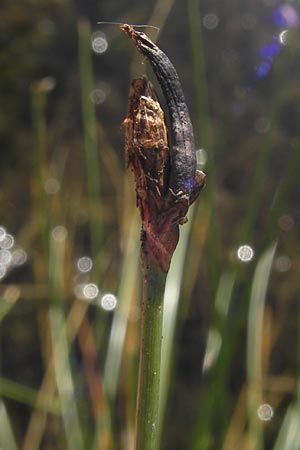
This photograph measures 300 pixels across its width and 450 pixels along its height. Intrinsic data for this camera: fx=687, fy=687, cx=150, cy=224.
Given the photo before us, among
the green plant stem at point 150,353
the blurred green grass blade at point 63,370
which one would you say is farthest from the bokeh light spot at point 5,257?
the green plant stem at point 150,353

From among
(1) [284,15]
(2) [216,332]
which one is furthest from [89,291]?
(1) [284,15]

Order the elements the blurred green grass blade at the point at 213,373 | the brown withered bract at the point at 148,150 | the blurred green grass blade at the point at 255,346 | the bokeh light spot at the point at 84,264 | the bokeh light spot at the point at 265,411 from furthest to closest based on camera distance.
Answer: the bokeh light spot at the point at 84,264 → the bokeh light spot at the point at 265,411 → the blurred green grass blade at the point at 255,346 → the blurred green grass blade at the point at 213,373 → the brown withered bract at the point at 148,150

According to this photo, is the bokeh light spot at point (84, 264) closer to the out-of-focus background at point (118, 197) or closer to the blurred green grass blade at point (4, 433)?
the out-of-focus background at point (118, 197)

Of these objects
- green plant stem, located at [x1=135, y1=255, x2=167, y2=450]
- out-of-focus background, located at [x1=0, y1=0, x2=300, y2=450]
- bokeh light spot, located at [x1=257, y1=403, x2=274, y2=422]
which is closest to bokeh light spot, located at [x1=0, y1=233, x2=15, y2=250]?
out-of-focus background, located at [x1=0, y1=0, x2=300, y2=450]

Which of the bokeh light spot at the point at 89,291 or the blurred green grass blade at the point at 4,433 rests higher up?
the bokeh light spot at the point at 89,291

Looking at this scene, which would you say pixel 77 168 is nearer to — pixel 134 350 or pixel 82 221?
pixel 82 221

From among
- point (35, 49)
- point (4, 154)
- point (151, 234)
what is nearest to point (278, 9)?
point (35, 49)

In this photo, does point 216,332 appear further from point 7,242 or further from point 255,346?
point 7,242
